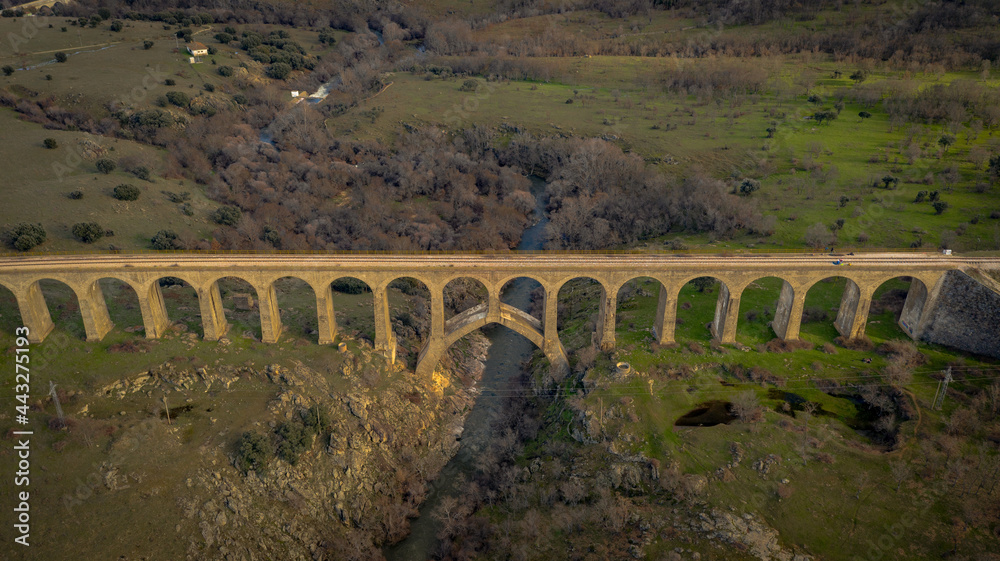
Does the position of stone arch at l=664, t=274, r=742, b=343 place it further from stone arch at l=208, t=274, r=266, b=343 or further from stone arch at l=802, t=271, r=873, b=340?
stone arch at l=208, t=274, r=266, b=343

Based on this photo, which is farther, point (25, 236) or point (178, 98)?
point (178, 98)

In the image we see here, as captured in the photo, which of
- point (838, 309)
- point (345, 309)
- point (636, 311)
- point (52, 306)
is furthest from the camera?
point (345, 309)

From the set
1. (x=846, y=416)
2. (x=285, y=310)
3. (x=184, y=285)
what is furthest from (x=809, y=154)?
(x=184, y=285)

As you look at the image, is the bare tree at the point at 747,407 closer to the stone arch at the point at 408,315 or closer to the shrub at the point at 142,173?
the stone arch at the point at 408,315

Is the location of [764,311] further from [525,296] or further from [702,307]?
[525,296]

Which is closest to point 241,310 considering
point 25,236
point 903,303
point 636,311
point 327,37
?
point 25,236

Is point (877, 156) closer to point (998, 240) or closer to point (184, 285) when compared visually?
point (998, 240)
